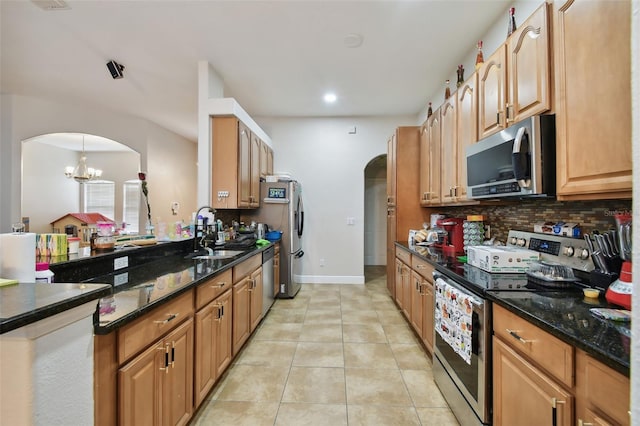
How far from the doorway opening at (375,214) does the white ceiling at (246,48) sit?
6.94 ft

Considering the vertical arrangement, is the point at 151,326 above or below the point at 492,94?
below

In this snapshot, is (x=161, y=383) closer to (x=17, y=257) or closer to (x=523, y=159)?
(x=17, y=257)

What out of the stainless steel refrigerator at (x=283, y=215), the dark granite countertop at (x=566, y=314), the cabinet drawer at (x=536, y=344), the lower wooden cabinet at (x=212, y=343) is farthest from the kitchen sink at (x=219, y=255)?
the cabinet drawer at (x=536, y=344)

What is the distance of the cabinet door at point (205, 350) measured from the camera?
63.0 inches

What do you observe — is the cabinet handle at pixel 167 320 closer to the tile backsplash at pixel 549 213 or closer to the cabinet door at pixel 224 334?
the cabinet door at pixel 224 334

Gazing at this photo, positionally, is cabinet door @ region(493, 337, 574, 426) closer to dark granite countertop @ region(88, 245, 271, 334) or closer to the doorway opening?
dark granite countertop @ region(88, 245, 271, 334)

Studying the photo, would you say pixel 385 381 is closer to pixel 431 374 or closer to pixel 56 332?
pixel 431 374

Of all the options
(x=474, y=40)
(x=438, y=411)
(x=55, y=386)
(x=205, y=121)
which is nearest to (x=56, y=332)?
(x=55, y=386)

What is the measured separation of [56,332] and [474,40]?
3.58 m

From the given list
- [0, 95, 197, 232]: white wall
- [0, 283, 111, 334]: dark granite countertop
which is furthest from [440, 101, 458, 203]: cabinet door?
[0, 95, 197, 232]: white wall

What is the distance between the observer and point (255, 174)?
3811mm

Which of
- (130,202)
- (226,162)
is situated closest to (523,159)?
(226,162)

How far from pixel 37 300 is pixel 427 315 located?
2.36m

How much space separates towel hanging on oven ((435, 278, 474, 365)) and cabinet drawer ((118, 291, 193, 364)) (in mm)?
1552
